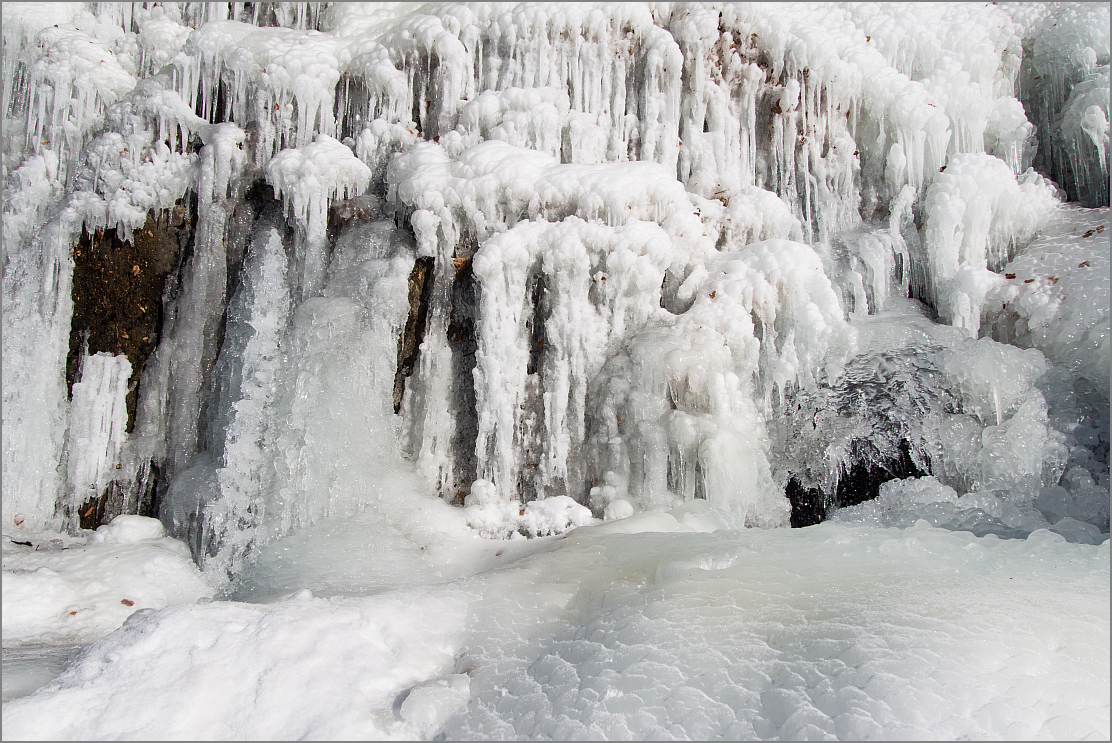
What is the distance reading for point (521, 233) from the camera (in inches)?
220

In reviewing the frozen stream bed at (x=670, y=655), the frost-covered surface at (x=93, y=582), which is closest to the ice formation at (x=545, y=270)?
the frost-covered surface at (x=93, y=582)

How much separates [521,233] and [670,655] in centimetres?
379

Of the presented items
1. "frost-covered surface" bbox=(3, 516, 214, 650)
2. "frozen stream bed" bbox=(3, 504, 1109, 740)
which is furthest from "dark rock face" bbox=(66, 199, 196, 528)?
"frozen stream bed" bbox=(3, 504, 1109, 740)

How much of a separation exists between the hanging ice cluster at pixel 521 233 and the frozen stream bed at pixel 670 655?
195cm

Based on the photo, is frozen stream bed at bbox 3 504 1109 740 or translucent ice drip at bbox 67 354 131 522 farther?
translucent ice drip at bbox 67 354 131 522

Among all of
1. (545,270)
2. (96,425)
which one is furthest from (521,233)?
(96,425)

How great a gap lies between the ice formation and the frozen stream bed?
137cm

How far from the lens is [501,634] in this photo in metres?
3.11

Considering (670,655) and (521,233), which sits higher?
(521,233)

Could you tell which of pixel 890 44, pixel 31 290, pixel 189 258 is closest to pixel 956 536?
pixel 890 44

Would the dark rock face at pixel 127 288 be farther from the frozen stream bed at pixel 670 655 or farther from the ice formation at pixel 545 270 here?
the frozen stream bed at pixel 670 655

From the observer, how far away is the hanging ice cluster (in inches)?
211

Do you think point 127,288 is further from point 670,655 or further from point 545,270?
point 670,655

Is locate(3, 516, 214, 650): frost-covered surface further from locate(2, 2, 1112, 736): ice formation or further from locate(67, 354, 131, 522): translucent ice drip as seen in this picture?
locate(67, 354, 131, 522): translucent ice drip
